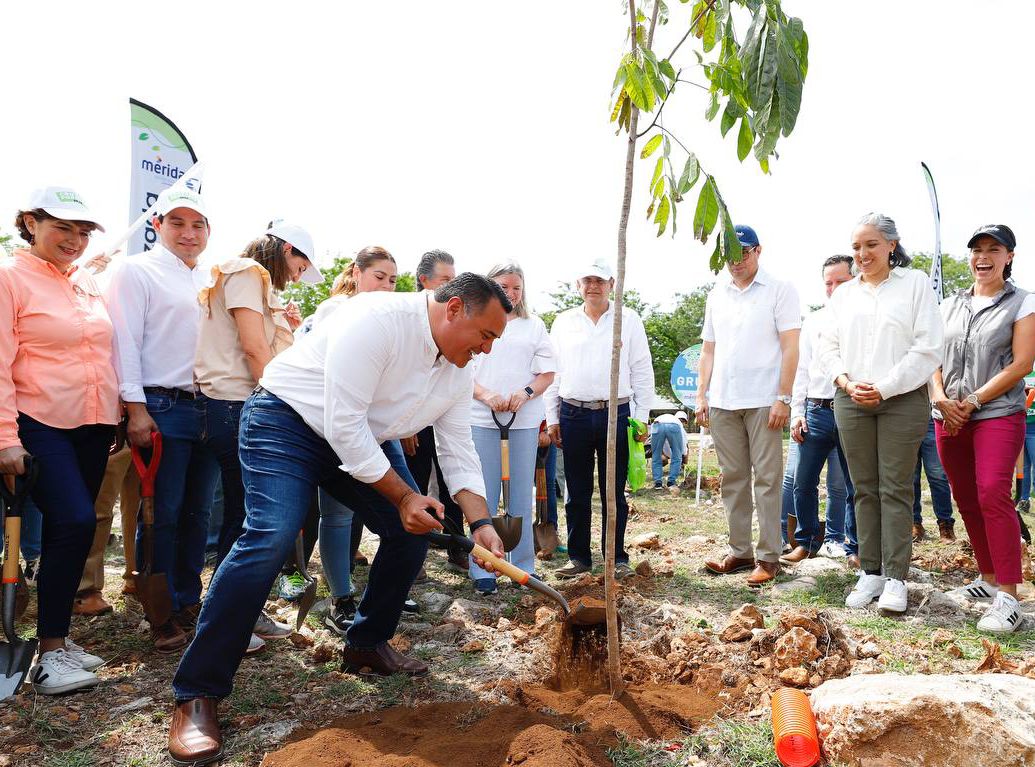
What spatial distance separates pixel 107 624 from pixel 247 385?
64.3 inches

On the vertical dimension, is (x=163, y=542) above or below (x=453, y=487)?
below

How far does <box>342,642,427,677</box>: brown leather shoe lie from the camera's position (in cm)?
357

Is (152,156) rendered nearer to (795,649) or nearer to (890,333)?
(890,333)

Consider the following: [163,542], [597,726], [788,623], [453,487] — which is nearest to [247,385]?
[163,542]

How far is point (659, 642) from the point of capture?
3.97m

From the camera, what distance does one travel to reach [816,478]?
19.7 ft

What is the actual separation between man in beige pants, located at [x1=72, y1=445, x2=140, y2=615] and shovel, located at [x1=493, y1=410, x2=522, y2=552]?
2287 millimetres

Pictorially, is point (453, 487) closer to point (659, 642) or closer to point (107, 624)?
point (659, 642)

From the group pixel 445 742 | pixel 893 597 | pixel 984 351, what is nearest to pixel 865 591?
pixel 893 597

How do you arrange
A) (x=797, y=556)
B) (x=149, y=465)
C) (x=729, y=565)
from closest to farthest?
(x=149, y=465), (x=729, y=565), (x=797, y=556)

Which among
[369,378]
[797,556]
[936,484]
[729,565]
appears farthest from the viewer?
[936,484]

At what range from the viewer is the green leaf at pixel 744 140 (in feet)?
8.49

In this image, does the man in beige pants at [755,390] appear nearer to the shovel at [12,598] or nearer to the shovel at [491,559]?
the shovel at [491,559]

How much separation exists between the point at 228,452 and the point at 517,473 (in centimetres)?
190
